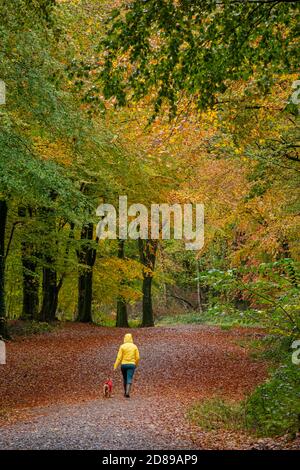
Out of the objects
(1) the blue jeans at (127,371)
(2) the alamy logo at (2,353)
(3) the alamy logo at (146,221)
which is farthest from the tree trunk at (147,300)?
(1) the blue jeans at (127,371)

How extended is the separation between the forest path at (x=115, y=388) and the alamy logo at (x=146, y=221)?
4875 mm

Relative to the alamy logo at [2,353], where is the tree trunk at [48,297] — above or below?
above

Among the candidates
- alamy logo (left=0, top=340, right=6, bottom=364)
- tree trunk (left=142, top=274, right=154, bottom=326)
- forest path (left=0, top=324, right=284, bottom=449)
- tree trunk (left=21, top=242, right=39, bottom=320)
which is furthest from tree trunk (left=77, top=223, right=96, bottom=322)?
alamy logo (left=0, top=340, right=6, bottom=364)

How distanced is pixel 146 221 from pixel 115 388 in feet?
49.1

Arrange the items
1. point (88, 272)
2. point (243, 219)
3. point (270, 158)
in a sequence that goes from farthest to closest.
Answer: point (88, 272), point (243, 219), point (270, 158)

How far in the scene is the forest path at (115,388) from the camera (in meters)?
8.41

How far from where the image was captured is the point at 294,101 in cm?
849

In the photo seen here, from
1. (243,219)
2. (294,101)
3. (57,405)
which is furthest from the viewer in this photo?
(243,219)

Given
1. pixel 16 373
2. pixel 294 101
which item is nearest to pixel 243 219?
pixel 16 373

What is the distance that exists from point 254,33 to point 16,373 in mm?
12536

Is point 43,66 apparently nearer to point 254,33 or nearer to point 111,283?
point 254,33

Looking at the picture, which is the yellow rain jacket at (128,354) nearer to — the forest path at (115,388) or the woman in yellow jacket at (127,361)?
the woman in yellow jacket at (127,361)

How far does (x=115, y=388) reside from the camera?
1445cm

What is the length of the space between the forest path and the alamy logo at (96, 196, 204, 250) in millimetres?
4875
